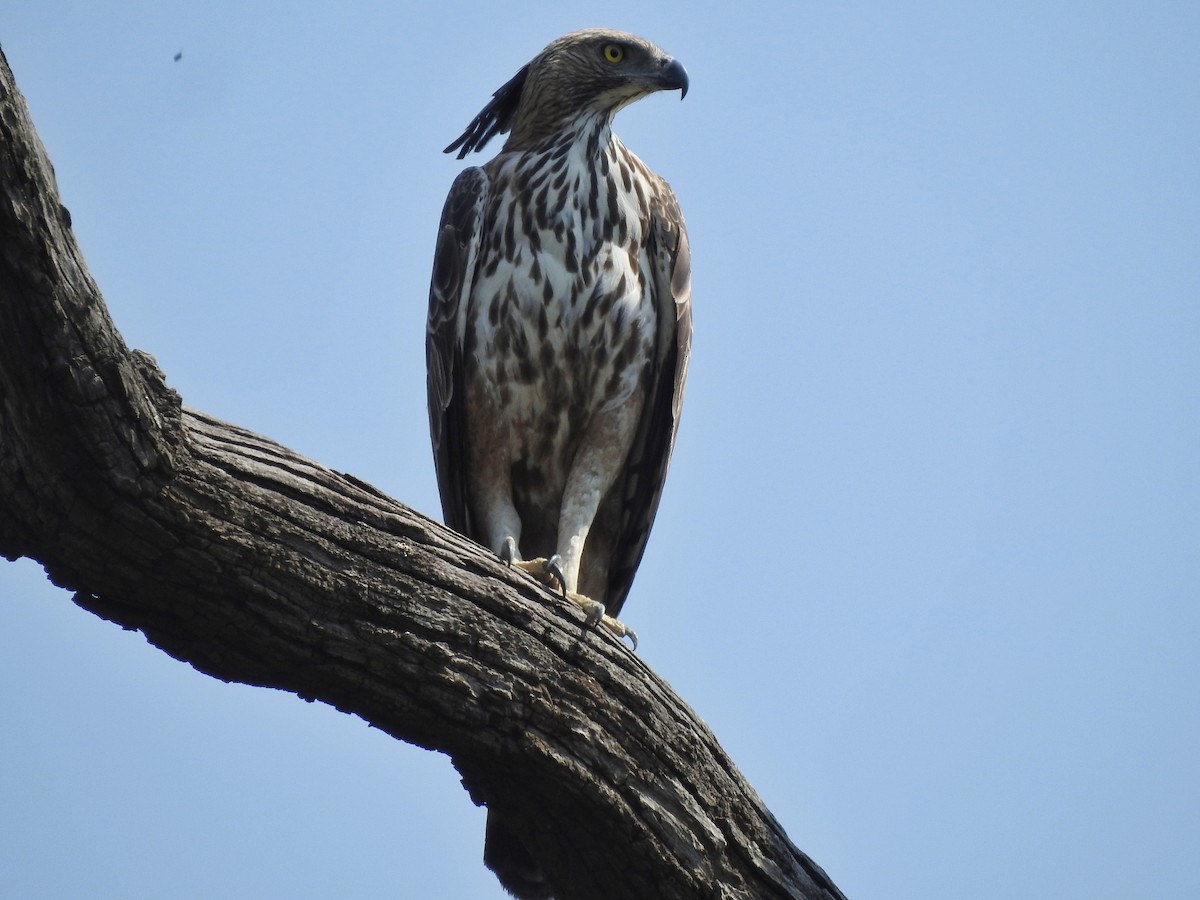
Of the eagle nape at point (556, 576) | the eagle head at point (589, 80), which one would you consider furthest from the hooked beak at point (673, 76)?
the eagle nape at point (556, 576)

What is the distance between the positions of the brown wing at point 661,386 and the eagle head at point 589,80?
480 mm

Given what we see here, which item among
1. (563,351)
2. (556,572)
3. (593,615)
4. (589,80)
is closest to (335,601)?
(593,615)

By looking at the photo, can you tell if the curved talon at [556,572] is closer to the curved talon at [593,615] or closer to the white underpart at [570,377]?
the white underpart at [570,377]

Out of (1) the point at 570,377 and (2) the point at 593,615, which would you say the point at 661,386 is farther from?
(2) the point at 593,615

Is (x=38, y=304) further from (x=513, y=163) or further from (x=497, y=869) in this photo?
(x=513, y=163)

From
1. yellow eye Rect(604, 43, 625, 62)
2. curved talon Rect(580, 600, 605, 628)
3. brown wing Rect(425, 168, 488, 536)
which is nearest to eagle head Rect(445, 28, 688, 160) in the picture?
yellow eye Rect(604, 43, 625, 62)

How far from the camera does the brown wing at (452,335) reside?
5504mm

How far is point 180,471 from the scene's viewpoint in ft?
10.5

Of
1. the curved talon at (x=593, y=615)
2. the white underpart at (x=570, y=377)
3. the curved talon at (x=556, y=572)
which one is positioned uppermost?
the white underpart at (x=570, y=377)

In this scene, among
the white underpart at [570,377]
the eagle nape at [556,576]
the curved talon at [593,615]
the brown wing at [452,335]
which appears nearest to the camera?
the curved talon at [593,615]

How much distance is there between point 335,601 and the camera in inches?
134

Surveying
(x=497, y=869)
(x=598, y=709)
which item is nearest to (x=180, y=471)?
(x=598, y=709)

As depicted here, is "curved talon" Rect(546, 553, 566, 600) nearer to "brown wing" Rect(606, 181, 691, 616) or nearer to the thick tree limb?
the thick tree limb

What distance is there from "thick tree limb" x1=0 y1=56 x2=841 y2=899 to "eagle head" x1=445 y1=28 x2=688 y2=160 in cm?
272
